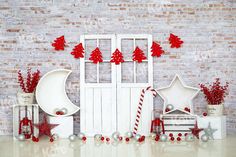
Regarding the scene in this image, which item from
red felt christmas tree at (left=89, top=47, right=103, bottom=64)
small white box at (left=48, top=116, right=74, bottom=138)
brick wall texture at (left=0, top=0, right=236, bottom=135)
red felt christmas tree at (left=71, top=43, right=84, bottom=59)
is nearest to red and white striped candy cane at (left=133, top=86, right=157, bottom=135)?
brick wall texture at (left=0, top=0, right=236, bottom=135)

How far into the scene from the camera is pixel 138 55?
775 centimetres

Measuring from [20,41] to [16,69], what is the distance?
1.83 feet

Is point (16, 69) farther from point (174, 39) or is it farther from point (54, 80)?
point (174, 39)

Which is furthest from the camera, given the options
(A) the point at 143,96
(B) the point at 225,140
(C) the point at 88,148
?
(A) the point at 143,96

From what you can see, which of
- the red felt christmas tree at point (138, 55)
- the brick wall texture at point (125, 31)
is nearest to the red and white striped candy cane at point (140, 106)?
the brick wall texture at point (125, 31)

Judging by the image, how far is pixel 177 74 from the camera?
7.79 m

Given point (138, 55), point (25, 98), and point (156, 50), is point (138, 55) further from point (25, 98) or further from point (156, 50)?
point (25, 98)

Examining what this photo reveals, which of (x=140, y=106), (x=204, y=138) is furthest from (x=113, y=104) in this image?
(x=204, y=138)

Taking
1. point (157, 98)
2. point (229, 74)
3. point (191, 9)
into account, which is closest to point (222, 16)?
point (191, 9)

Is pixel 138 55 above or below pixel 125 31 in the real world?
below

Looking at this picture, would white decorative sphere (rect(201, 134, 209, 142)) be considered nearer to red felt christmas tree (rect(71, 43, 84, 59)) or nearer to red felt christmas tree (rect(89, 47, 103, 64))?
red felt christmas tree (rect(89, 47, 103, 64))

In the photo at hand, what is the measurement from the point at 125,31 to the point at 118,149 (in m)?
2.54

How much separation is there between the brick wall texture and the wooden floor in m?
1.04

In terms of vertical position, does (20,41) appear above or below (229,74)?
above
